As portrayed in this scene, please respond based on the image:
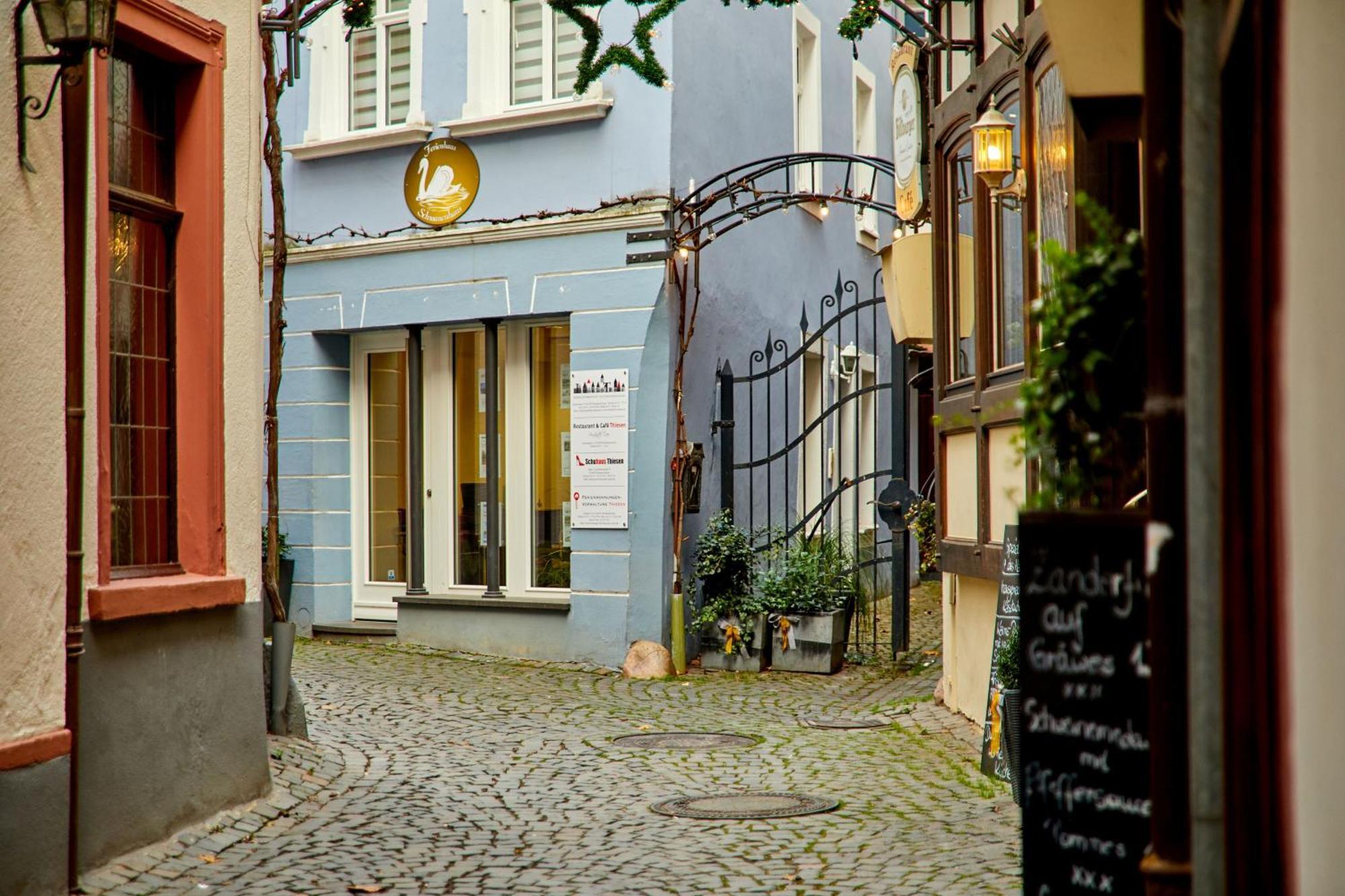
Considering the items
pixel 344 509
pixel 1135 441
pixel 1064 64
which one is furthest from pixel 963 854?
pixel 344 509

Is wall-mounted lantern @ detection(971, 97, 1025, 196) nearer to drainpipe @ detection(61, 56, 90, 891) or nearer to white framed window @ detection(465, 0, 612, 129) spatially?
drainpipe @ detection(61, 56, 90, 891)

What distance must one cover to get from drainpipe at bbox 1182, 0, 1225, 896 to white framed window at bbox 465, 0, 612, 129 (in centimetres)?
1051

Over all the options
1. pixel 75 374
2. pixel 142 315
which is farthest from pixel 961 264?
pixel 75 374

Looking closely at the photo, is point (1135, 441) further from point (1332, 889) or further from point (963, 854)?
point (963, 854)

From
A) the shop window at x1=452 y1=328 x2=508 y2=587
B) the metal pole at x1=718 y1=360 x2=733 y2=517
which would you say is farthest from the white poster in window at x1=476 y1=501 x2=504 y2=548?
the metal pole at x1=718 y1=360 x2=733 y2=517

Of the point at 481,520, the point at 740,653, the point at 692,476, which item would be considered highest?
the point at 692,476

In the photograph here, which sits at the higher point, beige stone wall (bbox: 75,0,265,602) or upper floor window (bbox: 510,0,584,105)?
upper floor window (bbox: 510,0,584,105)

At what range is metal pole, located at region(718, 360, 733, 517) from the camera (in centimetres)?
1282

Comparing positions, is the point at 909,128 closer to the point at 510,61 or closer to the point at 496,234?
the point at 496,234

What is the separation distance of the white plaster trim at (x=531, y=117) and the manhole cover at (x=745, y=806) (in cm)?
649

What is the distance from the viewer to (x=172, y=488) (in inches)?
275

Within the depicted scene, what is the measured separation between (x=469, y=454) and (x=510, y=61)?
327cm

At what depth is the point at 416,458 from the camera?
44.5 ft

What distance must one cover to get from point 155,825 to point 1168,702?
4.64m
